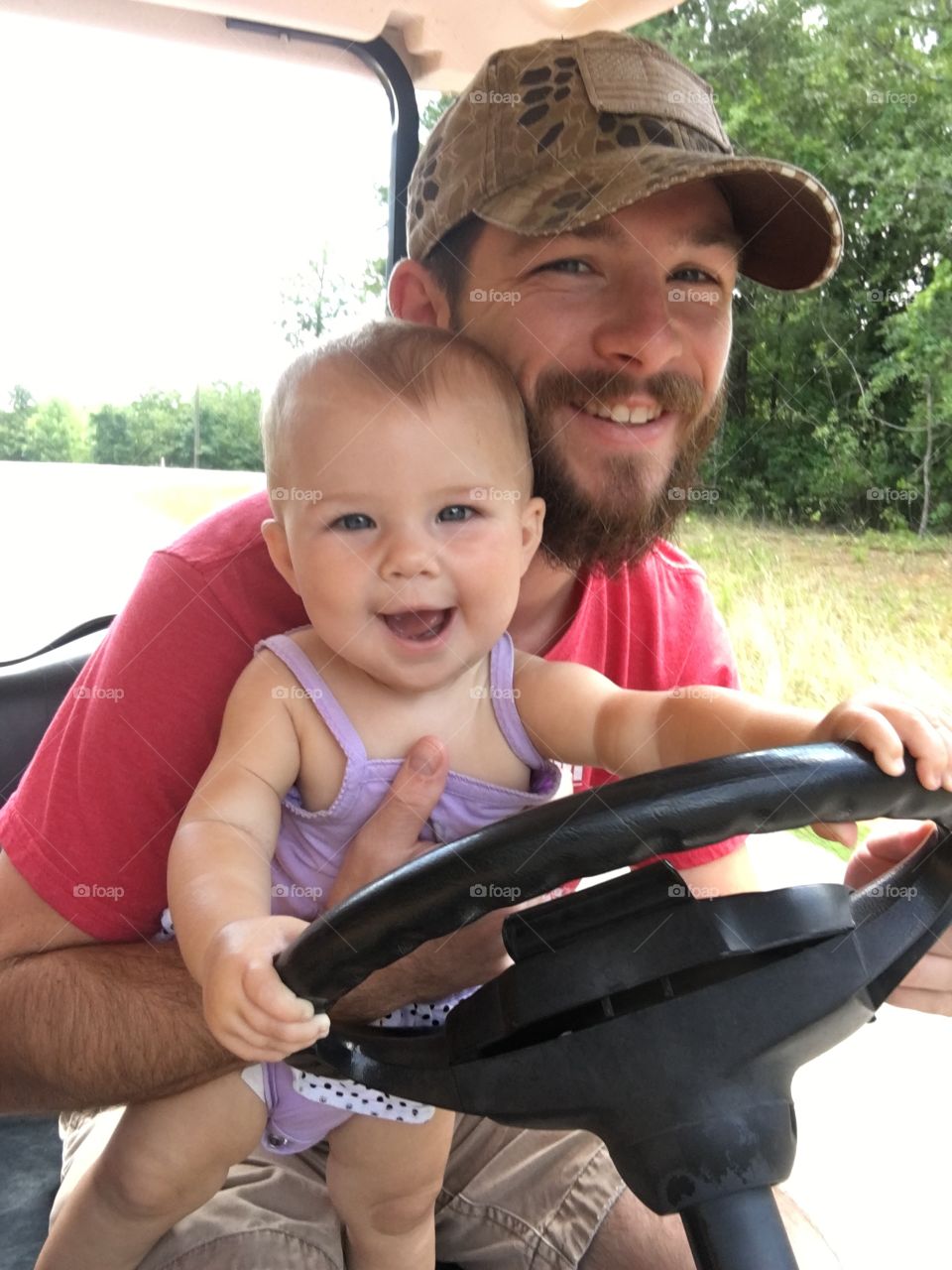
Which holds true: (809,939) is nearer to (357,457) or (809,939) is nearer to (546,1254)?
(357,457)

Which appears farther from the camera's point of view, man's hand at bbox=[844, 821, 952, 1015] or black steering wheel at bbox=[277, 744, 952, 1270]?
man's hand at bbox=[844, 821, 952, 1015]

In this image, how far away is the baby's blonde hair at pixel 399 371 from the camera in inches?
37.3

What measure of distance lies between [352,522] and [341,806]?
0.24 metres

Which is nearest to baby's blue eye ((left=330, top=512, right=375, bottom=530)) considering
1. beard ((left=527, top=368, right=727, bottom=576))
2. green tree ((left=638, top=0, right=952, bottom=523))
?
beard ((left=527, top=368, right=727, bottom=576))

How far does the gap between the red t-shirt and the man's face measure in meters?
0.33

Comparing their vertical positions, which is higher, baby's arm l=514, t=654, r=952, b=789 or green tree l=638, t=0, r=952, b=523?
green tree l=638, t=0, r=952, b=523

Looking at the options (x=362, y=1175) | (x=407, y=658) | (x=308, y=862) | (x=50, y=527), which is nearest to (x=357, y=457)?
(x=407, y=658)

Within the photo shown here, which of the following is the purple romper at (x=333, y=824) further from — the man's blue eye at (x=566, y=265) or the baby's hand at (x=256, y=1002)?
the man's blue eye at (x=566, y=265)

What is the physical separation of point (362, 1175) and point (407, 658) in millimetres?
456

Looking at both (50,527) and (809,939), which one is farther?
(50,527)

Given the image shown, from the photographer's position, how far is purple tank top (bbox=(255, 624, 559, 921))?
0.98 meters

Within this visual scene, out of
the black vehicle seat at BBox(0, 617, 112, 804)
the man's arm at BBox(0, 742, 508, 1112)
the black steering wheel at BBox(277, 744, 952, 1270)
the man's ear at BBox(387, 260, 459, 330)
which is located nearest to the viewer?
the black steering wheel at BBox(277, 744, 952, 1270)

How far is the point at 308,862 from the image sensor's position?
1004 mm

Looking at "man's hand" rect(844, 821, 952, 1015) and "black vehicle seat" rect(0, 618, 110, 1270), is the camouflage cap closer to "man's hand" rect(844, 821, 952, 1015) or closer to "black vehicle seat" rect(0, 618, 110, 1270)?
"man's hand" rect(844, 821, 952, 1015)
